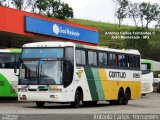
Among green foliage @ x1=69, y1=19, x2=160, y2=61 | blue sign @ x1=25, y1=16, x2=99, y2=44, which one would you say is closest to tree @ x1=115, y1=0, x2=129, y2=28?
green foliage @ x1=69, y1=19, x2=160, y2=61

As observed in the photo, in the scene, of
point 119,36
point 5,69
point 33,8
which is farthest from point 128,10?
point 5,69

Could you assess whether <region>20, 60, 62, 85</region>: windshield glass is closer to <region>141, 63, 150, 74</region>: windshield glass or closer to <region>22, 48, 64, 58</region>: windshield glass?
<region>22, 48, 64, 58</region>: windshield glass

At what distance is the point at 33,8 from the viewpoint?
101 metres

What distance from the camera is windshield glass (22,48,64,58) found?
23.8m

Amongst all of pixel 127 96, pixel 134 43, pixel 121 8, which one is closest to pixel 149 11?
pixel 121 8

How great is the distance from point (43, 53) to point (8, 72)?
20.1 ft

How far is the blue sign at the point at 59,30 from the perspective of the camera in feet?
115

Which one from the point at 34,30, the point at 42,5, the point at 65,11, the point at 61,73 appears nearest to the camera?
the point at 61,73

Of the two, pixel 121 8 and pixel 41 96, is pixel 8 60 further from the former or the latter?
pixel 121 8

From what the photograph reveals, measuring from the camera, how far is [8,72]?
29625mm

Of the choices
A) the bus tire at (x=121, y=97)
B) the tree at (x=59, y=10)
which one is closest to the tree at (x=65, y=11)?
the tree at (x=59, y=10)

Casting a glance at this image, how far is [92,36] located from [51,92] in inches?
859

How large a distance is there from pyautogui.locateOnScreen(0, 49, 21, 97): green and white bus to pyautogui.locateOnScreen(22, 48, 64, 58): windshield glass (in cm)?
525

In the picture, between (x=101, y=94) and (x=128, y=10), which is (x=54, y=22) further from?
(x=128, y=10)
